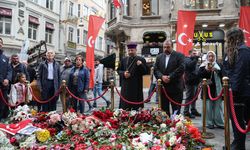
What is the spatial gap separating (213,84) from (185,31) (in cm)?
539

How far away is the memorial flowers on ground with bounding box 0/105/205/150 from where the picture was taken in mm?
4305

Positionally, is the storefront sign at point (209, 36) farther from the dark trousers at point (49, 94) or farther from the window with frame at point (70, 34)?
the window with frame at point (70, 34)

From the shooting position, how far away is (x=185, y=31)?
12.2m

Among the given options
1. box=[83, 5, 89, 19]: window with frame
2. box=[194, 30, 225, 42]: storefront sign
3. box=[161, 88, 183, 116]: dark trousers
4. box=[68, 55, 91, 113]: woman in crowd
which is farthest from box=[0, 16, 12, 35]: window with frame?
box=[161, 88, 183, 116]: dark trousers

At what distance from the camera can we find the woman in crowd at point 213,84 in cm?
708

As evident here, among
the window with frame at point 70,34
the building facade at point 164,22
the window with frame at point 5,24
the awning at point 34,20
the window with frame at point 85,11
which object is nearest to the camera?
the building facade at point 164,22

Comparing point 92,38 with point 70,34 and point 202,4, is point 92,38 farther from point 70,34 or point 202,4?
point 70,34

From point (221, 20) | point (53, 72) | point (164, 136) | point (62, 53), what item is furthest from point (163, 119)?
point (62, 53)

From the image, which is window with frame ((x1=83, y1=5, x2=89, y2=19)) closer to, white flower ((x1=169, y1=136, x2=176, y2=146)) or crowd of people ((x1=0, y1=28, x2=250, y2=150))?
crowd of people ((x1=0, y1=28, x2=250, y2=150))

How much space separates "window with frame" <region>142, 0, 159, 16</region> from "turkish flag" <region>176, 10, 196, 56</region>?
13730 mm

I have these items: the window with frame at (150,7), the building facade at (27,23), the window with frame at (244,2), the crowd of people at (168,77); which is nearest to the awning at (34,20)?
the building facade at (27,23)

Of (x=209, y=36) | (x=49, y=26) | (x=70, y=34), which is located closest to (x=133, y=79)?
(x=209, y=36)

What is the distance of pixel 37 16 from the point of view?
3127cm

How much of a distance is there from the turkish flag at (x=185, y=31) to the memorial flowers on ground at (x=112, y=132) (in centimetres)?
659
